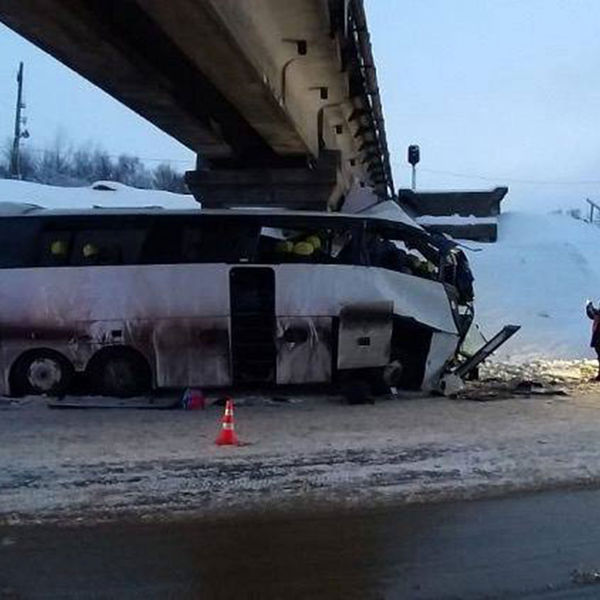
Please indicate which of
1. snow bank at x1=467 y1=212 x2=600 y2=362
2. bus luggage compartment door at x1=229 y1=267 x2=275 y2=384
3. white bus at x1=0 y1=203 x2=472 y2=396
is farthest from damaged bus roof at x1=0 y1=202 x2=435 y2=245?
snow bank at x1=467 y1=212 x2=600 y2=362

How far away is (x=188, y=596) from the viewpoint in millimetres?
4906

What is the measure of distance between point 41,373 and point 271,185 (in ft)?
24.8

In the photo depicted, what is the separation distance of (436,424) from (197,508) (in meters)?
4.66

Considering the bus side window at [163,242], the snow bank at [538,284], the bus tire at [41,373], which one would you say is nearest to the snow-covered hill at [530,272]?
the snow bank at [538,284]

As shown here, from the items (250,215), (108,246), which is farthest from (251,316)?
(108,246)

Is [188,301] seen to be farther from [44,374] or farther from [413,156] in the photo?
[413,156]

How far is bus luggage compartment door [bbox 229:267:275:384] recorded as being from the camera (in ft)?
42.4

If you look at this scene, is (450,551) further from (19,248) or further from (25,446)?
(19,248)

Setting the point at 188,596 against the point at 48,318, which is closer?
the point at 188,596

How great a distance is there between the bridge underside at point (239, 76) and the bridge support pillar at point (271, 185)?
0.08ft

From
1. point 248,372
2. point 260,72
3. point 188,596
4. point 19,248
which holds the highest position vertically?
point 260,72

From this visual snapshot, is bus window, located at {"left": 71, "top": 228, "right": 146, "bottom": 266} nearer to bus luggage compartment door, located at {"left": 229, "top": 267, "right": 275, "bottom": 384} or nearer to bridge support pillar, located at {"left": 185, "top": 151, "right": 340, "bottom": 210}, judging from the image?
bus luggage compartment door, located at {"left": 229, "top": 267, "right": 275, "bottom": 384}

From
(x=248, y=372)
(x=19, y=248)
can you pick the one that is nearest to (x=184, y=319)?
(x=248, y=372)

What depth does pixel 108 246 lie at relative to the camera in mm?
13133
